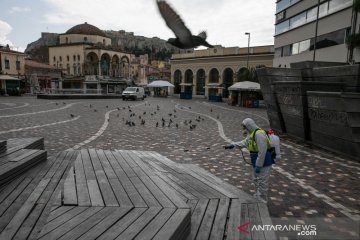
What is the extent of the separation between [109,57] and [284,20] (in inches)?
1888

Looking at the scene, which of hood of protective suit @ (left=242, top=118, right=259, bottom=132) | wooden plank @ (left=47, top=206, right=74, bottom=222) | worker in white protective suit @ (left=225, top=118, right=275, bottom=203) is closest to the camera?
wooden plank @ (left=47, top=206, right=74, bottom=222)

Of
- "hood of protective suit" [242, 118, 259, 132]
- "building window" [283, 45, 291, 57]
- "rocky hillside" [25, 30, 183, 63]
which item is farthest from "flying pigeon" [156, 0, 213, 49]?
"rocky hillside" [25, 30, 183, 63]

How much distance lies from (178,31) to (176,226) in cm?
247

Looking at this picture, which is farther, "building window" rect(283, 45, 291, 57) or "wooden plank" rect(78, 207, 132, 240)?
"building window" rect(283, 45, 291, 57)

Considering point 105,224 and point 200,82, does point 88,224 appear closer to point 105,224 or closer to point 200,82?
point 105,224

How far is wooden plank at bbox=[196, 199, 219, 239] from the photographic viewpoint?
Result: 3120 millimetres

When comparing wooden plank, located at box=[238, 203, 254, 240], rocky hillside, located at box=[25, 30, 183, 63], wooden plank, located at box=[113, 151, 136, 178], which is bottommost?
wooden plank, located at box=[238, 203, 254, 240]

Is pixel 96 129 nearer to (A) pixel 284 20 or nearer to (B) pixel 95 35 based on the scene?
(A) pixel 284 20

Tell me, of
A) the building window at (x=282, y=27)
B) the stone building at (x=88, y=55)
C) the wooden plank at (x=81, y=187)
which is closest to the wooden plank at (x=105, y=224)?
the wooden plank at (x=81, y=187)

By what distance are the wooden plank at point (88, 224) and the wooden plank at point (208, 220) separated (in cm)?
109

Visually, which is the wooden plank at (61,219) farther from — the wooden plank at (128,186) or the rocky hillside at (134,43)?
the rocky hillside at (134,43)

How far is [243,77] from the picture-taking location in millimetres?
35906

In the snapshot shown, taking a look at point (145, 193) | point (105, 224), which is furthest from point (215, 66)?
point (105, 224)

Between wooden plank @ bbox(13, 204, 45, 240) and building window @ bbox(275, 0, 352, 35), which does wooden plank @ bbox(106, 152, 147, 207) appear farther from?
building window @ bbox(275, 0, 352, 35)
